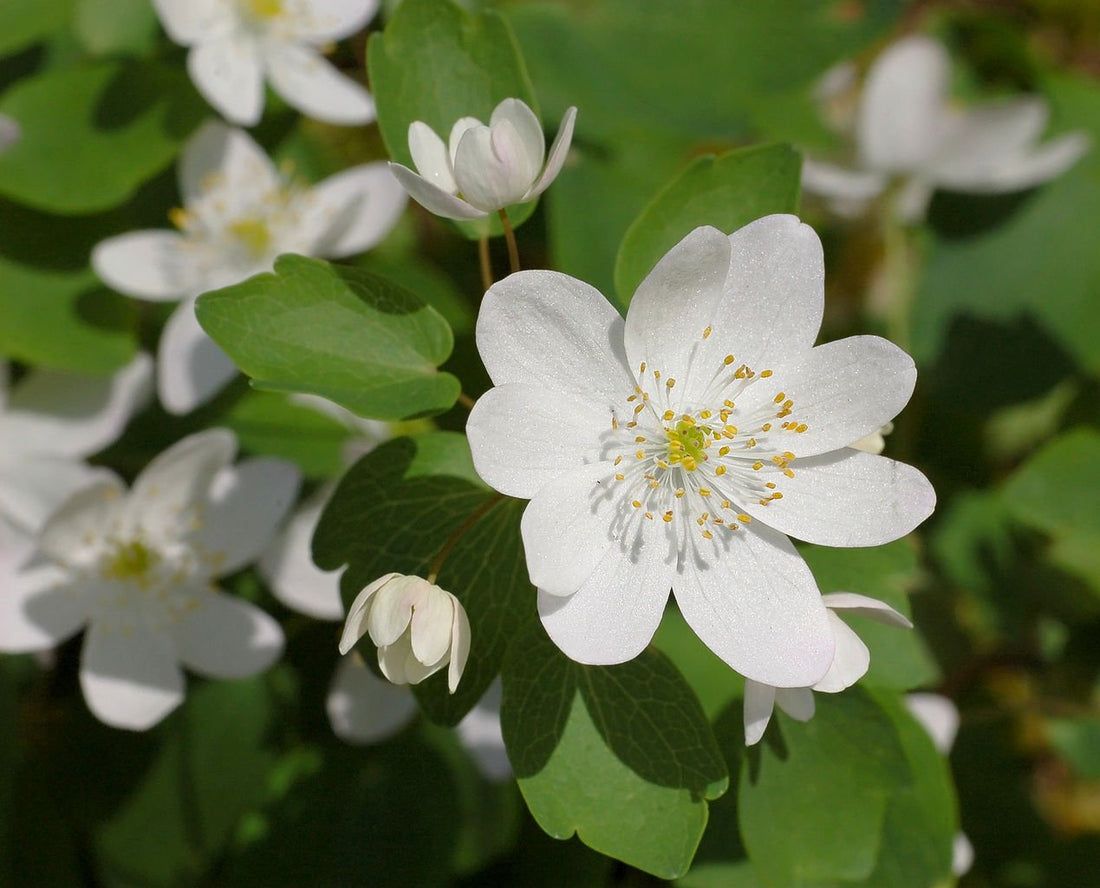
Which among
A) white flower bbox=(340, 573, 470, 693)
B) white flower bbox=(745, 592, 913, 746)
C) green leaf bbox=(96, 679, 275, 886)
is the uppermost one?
white flower bbox=(340, 573, 470, 693)

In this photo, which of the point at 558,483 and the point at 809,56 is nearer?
the point at 558,483

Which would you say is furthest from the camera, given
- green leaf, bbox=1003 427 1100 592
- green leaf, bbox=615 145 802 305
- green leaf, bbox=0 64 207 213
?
green leaf, bbox=1003 427 1100 592

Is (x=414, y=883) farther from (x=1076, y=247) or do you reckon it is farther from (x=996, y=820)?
(x=1076, y=247)

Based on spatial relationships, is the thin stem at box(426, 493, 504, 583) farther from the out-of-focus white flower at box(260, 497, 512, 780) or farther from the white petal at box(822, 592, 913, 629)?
the out-of-focus white flower at box(260, 497, 512, 780)

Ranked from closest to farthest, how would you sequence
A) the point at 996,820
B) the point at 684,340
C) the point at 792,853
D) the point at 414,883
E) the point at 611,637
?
the point at 611,637, the point at 684,340, the point at 792,853, the point at 414,883, the point at 996,820

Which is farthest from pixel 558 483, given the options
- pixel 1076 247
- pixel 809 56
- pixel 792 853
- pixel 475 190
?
pixel 1076 247

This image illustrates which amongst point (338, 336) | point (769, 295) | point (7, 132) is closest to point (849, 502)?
point (769, 295)

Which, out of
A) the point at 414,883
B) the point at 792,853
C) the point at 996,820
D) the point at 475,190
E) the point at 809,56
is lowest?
the point at 996,820

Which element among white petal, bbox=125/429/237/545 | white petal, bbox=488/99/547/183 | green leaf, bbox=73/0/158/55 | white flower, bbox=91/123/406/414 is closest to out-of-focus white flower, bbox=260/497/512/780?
white petal, bbox=125/429/237/545
